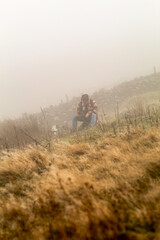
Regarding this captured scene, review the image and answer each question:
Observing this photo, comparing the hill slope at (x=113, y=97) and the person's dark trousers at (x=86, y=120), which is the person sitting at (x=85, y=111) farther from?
the hill slope at (x=113, y=97)

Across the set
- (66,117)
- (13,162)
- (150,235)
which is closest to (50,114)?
(66,117)

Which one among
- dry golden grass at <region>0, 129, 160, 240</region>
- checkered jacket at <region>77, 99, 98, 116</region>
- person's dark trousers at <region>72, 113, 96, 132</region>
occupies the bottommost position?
person's dark trousers at <region>72, 113, 96, 132</region>

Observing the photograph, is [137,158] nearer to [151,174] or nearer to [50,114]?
[151,174]

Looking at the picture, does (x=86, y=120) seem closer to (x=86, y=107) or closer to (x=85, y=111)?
(x=85, y=111)

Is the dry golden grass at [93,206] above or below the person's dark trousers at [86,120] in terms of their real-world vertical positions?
above

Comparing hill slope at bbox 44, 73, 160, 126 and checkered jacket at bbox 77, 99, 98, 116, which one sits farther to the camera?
hill slope at bbox 44, 73, 160, 126

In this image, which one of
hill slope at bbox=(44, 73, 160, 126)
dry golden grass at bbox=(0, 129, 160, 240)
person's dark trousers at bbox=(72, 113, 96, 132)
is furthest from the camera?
hill slope at bbox=(44, 73, 160, 126)

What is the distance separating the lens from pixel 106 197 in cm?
173

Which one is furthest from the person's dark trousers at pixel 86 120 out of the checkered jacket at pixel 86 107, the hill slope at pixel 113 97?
the hill slope at pixel 113 97

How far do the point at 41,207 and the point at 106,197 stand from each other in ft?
2.08

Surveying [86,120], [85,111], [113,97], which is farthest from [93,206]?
[113,97]

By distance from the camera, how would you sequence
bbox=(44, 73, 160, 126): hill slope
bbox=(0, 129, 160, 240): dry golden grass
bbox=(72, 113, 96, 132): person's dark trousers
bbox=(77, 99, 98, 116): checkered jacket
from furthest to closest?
bbox=(44, 73, 160, 126): hill slope
bbox=(77, 99, 98, 116): checkered jacket
bbox=(72, 113, 96, 132): person's dark trousers
bbox=(0, 129, 160, 240): dry golden grass

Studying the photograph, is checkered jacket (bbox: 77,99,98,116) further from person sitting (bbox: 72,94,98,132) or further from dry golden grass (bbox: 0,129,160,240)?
dry golden grass (bbox: 0,129,160,240)

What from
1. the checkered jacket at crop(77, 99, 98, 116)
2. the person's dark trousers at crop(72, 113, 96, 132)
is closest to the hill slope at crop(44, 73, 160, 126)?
the checkered jacket at crop(77, 99, 98, 116)
